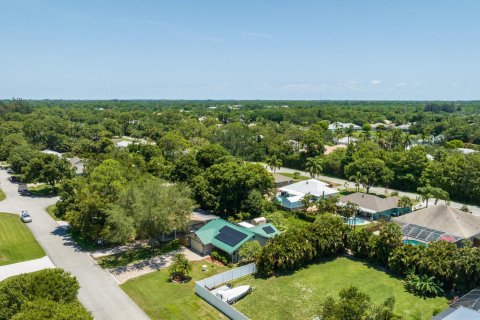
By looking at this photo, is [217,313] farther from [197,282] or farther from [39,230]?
[39,230]

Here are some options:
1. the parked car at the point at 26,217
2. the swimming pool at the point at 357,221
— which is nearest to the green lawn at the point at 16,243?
the parked car at the point at 26,217

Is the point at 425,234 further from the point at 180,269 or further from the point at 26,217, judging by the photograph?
the point at 26,217

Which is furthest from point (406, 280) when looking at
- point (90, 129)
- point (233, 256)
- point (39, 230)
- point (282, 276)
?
point (90, 129)

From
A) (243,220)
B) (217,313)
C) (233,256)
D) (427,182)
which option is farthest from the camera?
(427,182)

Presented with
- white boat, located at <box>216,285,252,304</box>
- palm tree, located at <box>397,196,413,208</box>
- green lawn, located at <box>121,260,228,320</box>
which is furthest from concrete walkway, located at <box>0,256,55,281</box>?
palm tree, located at <box>397,196,413,208</box>

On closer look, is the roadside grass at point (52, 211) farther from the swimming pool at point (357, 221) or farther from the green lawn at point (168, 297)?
the swimming pool at point (357, 221)

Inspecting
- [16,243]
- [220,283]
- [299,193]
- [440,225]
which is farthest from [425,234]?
[16,243]

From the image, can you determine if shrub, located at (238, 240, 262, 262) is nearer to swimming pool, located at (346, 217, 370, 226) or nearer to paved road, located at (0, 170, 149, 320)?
paved road, located at (0, 170, 149, 320)
